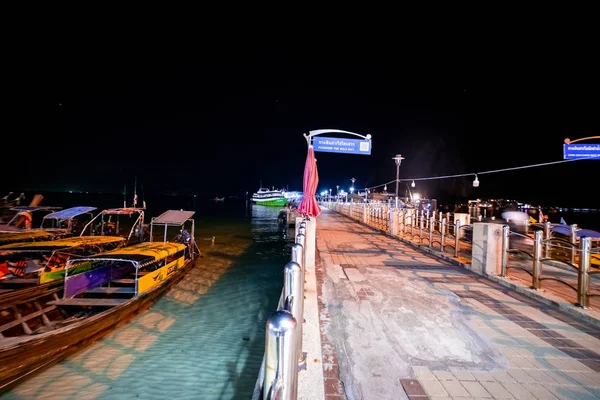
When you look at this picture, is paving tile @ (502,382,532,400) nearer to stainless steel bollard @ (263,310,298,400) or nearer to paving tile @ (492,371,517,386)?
paving tile @ (492,371,517,386)

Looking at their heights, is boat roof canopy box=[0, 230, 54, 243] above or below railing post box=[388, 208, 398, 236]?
below

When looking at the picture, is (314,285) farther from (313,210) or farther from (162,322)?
(162,322)

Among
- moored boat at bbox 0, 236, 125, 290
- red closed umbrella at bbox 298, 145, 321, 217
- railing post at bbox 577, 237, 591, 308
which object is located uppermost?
red closed umbrella at bbox 298, 145, 321, 217

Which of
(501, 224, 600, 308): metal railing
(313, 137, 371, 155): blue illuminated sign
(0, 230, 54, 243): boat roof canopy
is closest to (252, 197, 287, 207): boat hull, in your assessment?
(0, 230, 54, 243): boat roof canopy

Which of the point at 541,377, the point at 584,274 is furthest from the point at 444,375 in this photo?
the point at 584,274

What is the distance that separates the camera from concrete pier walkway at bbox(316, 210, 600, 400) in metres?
3.19

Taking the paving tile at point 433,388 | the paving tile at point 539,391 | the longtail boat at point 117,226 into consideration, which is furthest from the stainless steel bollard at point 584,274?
the longtail boat at point 117,226

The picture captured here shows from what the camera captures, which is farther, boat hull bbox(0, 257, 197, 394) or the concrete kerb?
boat hull bbox(0, 257, 197, 394)

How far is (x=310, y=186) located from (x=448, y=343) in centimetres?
660

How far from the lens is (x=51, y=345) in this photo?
579 centimetres

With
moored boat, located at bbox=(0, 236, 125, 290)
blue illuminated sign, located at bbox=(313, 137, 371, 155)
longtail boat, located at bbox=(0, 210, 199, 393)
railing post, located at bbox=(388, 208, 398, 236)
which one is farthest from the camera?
railing post, located at bbox=(388, 208, 398, 236)

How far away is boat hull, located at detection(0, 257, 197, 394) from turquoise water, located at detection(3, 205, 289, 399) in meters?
0.19

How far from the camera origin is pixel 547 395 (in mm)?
3074

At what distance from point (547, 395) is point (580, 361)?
3.84ft
